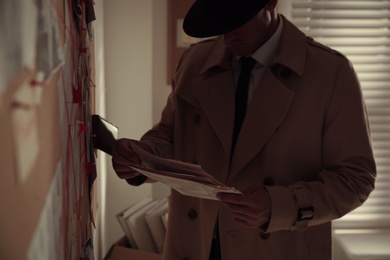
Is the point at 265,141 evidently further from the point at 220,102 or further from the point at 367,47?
the point at 367,47

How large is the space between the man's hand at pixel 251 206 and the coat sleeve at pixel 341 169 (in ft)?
0.21

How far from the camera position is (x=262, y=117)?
1.24 meters

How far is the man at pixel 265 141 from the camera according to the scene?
3.76 feet

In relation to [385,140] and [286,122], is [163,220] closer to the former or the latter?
[286,122]

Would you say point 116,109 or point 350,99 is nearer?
point 350,99

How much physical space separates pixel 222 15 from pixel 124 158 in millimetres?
429

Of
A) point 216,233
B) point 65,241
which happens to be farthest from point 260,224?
point 65,241

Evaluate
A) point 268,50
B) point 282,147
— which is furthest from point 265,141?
point 268,50

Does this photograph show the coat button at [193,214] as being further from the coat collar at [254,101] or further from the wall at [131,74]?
the wall at [131,74]

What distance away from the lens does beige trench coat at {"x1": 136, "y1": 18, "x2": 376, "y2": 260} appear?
1173 millimetres

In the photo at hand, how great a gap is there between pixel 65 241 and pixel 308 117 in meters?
0.75

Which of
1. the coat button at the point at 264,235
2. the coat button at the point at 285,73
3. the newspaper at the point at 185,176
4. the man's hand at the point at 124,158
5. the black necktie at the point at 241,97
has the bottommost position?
the coat button at the point at 264,235

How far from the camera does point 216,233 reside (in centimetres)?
133

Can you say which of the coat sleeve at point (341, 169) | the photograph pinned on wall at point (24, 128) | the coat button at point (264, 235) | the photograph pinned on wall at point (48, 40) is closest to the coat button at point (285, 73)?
the coat sleeve at point (341, 169)
